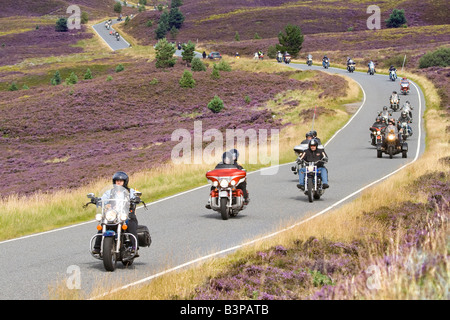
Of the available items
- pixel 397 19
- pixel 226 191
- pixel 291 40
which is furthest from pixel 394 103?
pixel 397 19

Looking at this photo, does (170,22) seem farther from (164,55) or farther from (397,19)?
(164,55)

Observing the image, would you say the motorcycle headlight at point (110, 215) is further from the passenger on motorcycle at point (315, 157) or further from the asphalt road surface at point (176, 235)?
the passenger on motorcycle at point (315, 157)

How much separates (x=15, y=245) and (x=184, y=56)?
73707 millimetres

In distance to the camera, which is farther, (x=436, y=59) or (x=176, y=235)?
(x=436, y=59)

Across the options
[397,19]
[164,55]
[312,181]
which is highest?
[397,19]

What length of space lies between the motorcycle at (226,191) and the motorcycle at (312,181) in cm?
274

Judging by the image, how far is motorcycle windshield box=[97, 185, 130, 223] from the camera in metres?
10.2

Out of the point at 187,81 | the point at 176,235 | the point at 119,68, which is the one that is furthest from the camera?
the point at 119,68

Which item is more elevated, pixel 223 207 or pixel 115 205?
pixel 115 205

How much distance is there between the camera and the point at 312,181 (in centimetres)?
1839

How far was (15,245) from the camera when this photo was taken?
44.2 feet
